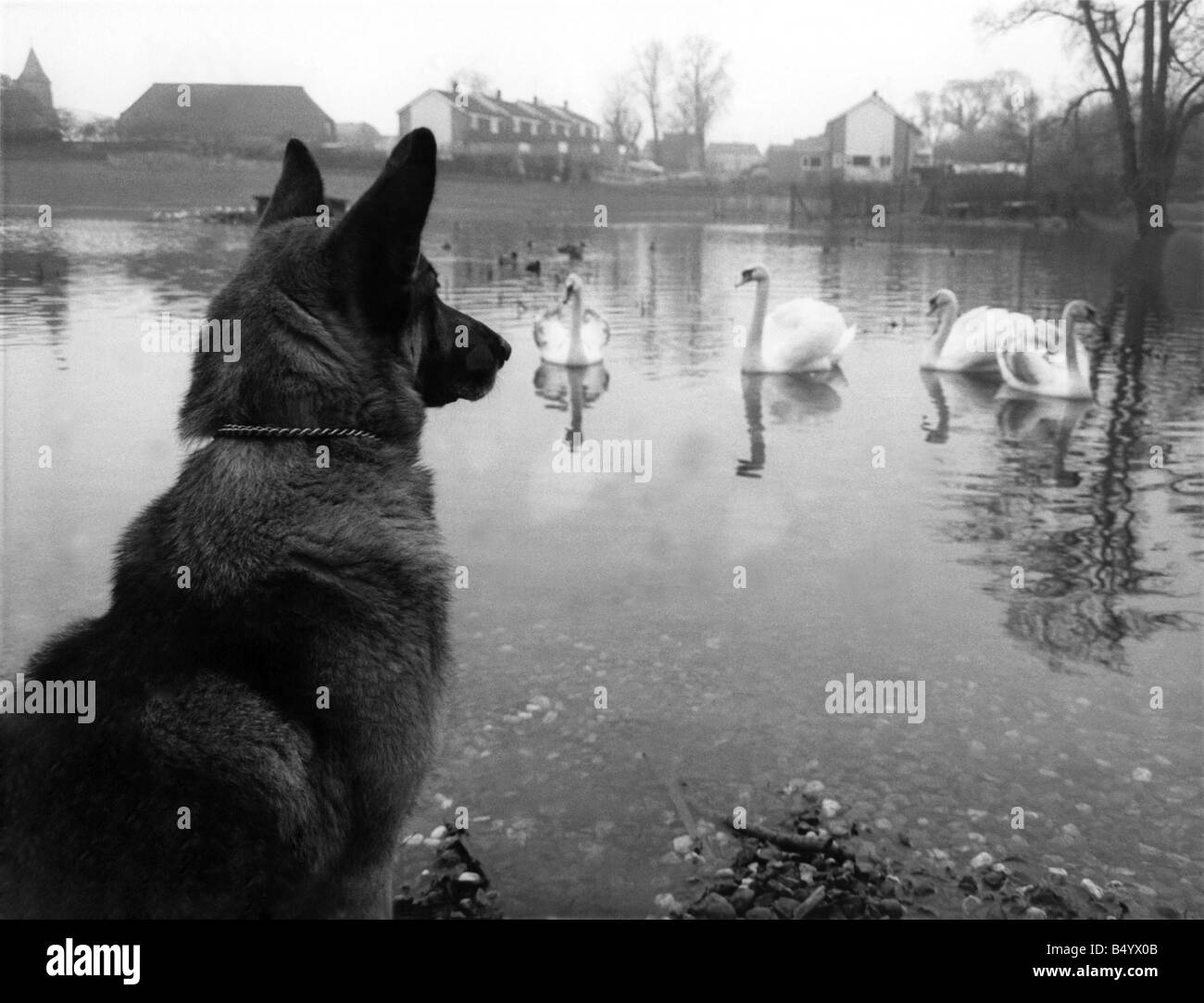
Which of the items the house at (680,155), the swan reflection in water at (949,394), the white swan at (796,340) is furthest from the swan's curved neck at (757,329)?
the house at (680,155)

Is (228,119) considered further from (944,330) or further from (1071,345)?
(1071,345)

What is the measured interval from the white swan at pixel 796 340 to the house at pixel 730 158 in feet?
184

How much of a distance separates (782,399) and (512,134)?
3387cm

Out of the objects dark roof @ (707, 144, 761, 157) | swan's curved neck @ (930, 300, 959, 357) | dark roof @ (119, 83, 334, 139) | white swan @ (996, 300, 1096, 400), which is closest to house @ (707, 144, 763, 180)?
dark roof @ (707, 144, 761, 157)

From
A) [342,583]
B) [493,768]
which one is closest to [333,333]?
[342,583]

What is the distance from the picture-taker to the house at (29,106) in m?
13.0

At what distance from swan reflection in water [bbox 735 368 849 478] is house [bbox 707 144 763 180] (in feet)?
186

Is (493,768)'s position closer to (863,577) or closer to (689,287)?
(863,577)

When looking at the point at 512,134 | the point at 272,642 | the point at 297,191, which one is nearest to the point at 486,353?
the point at 297,191

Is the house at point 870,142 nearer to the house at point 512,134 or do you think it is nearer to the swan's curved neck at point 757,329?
the house at point 512,134

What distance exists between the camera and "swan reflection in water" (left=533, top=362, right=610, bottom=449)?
13.2 m

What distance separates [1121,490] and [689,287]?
684 inches

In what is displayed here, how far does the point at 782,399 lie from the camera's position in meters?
13.9

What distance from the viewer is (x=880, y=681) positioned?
6.02m
